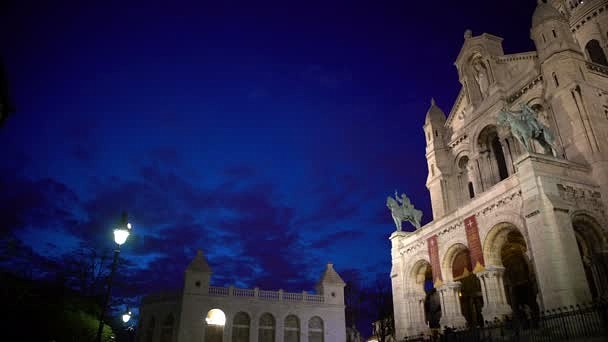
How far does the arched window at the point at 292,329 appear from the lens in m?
44.7

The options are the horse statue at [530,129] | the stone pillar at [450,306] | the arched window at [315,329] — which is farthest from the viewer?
the arched window at [315,329]

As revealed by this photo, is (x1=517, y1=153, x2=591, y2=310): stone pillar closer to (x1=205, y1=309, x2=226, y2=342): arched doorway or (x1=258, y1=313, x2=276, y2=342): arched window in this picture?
(x1=258, y1=313, x2=276, y2=342): arched window

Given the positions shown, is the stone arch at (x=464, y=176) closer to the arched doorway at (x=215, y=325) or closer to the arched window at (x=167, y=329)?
the arched doorway at (x=215, y=325)

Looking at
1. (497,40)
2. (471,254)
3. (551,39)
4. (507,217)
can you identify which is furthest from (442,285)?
(497,40)

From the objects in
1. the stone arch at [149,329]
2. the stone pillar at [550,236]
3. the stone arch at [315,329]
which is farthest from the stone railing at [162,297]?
the stone pillar at [550,236]

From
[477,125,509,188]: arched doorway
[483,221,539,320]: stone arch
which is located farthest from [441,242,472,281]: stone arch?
[477,125,509,188]: arched doorway

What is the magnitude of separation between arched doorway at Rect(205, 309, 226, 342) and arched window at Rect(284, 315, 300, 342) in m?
7.20

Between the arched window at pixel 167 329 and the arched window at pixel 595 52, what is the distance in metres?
46.1

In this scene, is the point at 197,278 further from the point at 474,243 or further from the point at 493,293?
the point at 493,293

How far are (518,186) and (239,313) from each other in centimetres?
3218

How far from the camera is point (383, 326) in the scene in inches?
2110

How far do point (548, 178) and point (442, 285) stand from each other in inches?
366

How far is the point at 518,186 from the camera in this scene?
20188 mm

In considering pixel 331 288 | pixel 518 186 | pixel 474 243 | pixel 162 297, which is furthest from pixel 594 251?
pixel 162 297
